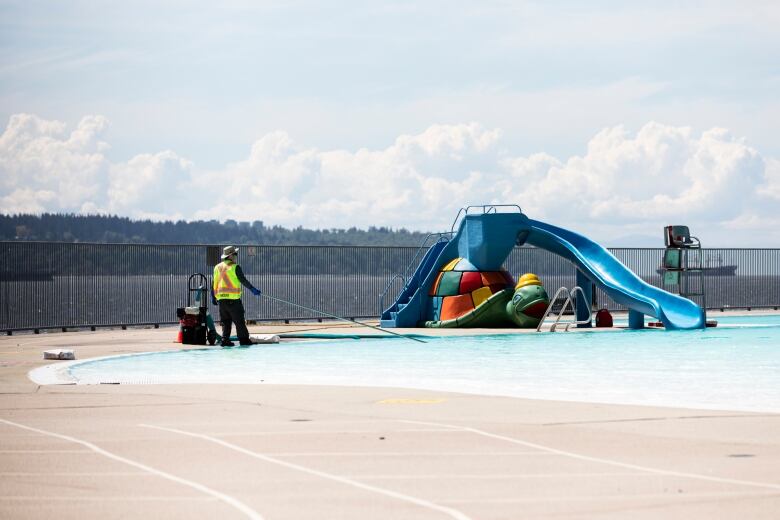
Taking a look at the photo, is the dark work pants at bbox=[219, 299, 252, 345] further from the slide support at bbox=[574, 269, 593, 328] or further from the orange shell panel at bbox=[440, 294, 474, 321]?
the slide support at bbox=[574, 269, 593, 328]

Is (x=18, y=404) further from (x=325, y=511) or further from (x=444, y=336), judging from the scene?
(x=444, y=336)

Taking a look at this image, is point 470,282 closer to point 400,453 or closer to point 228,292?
point 228,292

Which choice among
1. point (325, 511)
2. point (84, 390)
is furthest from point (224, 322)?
point (325, 511)

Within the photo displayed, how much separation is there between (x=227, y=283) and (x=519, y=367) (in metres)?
7.89

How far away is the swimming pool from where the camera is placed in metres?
17.6

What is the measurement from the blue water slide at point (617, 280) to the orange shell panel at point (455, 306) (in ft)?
11.0

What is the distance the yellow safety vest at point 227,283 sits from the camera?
2767 centimetres

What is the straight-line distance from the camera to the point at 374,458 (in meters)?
10.7

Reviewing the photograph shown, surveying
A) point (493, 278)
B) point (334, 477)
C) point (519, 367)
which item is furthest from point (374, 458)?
point (493, 278)

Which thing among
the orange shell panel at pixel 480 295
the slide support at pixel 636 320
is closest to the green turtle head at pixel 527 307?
the orange shell panel at pixel 480 295

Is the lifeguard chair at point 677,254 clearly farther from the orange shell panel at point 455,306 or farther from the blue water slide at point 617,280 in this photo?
the orange shell panel at point 455,306

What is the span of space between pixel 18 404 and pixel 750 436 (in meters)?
8.59

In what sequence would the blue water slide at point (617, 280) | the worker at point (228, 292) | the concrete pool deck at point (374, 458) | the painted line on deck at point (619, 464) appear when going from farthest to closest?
the blue water slide at point (617, 280)
the worker at point (228, 292)
the painted line on deck at point (619, 464)
the concrete pool deck at point (374, 458)

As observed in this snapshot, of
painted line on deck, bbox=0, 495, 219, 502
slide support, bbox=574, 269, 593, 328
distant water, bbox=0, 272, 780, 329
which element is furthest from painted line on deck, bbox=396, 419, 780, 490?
slide support, bbox=574, 269, 593, 328
